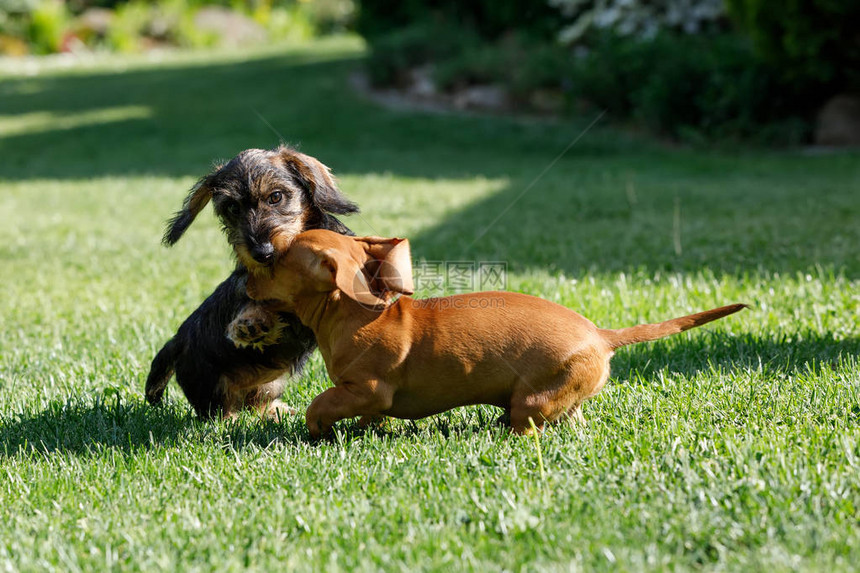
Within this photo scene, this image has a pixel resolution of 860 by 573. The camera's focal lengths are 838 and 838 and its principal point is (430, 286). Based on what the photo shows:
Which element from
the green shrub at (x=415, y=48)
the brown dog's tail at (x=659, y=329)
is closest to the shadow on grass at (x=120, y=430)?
the brown dog's tail at (x=659, y=329)

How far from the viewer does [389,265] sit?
10.5 ft

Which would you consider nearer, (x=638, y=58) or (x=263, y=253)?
(x=263, y=253)

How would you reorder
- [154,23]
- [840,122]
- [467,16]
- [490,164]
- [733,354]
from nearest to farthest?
[733,354], [840,122], [490,164], [467,16], [154,23]

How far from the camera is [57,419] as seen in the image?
3812 millimetres

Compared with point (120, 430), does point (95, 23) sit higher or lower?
higher

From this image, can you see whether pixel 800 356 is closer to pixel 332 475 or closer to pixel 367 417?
pixel 367 417

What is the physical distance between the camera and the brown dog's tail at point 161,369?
3.92m

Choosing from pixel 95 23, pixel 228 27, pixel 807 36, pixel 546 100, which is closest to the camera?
pixel 807 36

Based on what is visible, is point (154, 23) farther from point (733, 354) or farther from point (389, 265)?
point (389, 265)

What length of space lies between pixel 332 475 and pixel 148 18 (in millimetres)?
30751

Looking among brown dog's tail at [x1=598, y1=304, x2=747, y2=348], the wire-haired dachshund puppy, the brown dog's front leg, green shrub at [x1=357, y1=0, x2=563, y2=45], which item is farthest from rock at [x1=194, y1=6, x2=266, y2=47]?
brown dog's tail at [x1=598, y1=304, x2=747, y2=348]

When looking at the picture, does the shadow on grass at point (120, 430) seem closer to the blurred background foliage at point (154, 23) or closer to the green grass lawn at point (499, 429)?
the green grass lawn at point (499, 429)

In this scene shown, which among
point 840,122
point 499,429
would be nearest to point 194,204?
point 499,429

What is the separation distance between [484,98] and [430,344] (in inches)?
523
